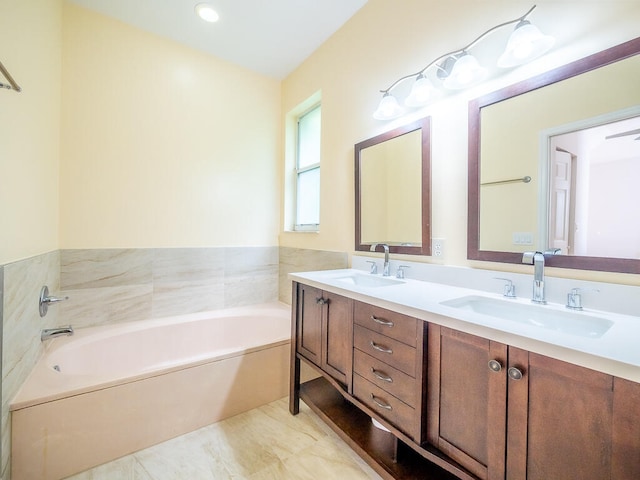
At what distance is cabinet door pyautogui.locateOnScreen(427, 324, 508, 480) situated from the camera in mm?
802

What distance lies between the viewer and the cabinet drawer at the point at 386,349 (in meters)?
1.05

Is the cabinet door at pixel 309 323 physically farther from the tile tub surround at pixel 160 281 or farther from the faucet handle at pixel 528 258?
the tile tub surround at pixel 160 281

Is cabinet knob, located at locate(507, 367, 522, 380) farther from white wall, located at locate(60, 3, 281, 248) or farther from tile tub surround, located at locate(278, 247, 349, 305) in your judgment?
white wall, located at locate(60, 3, 281, 248)

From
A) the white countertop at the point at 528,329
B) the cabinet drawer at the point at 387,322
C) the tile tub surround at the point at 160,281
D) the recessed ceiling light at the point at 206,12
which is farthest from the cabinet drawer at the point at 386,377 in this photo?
the recessed ceiling light at the point at 206,12

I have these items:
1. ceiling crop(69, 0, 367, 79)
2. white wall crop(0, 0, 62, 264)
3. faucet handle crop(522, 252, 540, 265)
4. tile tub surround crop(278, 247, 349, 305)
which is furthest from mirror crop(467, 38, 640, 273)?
white wall crop(0, 0, 62, 264)

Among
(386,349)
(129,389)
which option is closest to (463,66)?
(386,349)

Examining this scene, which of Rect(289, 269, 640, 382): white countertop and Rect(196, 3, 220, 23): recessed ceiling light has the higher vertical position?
Rect(196, 3, 220, 23): recessed ceiling light

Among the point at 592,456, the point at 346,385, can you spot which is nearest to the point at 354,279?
the point at 346,385

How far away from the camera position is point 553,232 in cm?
111

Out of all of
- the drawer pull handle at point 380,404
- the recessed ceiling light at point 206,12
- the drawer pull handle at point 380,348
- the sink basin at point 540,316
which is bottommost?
the drawer pull handle at point 380,404

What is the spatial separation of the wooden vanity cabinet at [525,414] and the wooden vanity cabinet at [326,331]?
0.45 meters

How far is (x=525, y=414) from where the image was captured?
2.46 ft

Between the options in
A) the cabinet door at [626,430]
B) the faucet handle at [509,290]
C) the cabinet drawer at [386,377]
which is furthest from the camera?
the faucet handle at [509,290]

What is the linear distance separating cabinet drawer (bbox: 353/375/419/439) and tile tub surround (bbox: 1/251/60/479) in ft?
4.89
